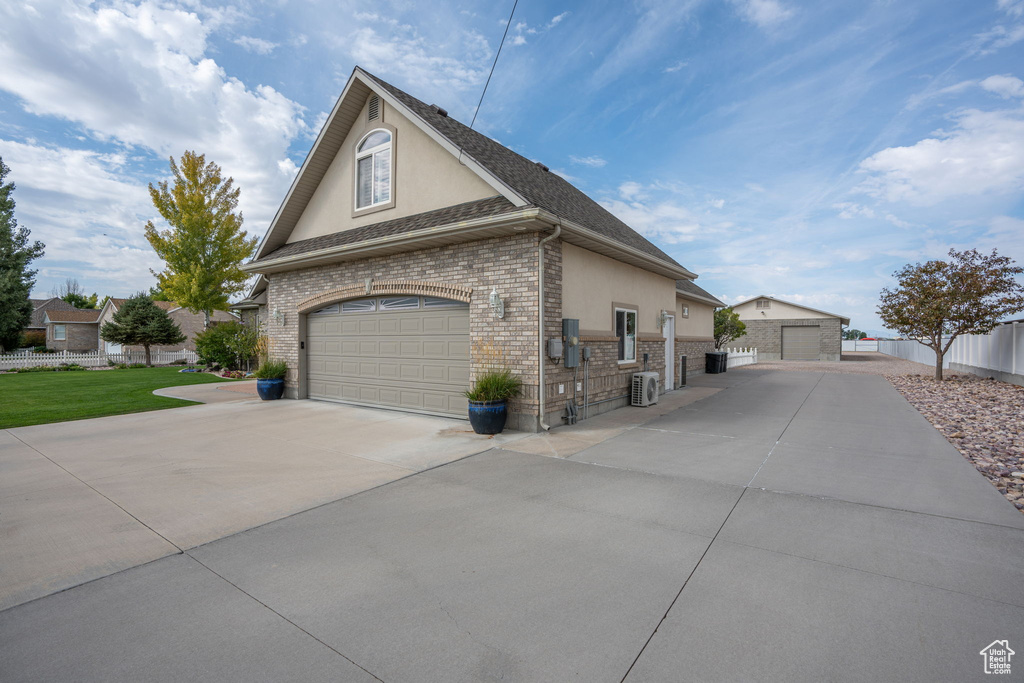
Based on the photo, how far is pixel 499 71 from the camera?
7.79 m

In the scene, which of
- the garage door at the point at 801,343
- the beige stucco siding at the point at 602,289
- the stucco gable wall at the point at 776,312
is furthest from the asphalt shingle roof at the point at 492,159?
the garage door at the point at 801,343

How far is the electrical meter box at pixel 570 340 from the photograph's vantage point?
8.59 meters

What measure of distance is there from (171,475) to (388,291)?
5.48 meters

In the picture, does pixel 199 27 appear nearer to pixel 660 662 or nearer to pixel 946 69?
pixel 660 662

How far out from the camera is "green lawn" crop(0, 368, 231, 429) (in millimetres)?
9945

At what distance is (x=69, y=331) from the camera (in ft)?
129

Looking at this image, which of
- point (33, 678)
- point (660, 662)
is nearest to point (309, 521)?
point (33, 678)

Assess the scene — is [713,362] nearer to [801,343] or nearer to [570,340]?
[570,340]

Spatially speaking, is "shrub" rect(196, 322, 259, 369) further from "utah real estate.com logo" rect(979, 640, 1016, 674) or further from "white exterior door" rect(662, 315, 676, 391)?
"utah real estate.com logo" rect(979, 640, 1016, 674)

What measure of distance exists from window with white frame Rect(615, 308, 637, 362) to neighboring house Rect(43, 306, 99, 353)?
47.5m

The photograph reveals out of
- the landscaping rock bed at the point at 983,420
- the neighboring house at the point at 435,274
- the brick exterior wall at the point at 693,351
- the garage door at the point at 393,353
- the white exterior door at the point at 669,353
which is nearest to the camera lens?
the landscaping rock bed at the point at 983,420

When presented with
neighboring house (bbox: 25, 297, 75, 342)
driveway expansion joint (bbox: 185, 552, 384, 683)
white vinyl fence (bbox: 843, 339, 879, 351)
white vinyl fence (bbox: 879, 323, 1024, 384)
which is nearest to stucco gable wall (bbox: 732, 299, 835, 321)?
white vinyl fence (bbox: 879, 323, 1024, 384)

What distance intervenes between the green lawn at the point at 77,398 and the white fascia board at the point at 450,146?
29.9 feet

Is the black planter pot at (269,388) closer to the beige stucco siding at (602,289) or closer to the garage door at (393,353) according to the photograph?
the garage door at (393,353)
